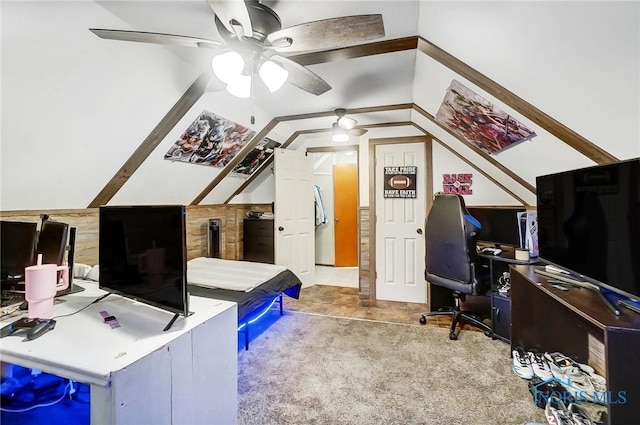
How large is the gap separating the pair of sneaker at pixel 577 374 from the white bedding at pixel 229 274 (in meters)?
2.24

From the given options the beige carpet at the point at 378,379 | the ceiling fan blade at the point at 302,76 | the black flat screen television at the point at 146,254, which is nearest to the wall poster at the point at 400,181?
the beige carpet at the point at 378,379

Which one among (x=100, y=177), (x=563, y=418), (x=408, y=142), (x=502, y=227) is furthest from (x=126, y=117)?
(x=502, y=227)

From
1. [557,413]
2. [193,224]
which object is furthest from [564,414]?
[193,224]

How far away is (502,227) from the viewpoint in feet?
9.55

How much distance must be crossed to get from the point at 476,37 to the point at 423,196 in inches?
93.4

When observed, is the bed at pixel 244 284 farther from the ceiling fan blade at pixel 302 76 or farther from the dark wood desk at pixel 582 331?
the dark wood desk at pixel 582 331

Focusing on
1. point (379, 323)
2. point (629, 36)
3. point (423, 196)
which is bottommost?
point (379, 323)

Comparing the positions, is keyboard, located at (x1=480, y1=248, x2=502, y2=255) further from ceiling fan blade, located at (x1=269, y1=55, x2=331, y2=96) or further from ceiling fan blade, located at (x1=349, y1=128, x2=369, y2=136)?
ceiling fan blade, located at (x1=269, y1=55, x2=331, y2=96)

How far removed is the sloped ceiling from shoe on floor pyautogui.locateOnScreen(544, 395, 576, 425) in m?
1.43

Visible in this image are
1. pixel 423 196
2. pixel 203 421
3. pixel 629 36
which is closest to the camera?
pixel 629 36

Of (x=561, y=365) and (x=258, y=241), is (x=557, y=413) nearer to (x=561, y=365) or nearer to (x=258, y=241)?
(x=561, y=365)

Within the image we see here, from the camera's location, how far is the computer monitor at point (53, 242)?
57.2 inches

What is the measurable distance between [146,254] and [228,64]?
1.00 meters

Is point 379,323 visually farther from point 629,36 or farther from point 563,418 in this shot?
point 629,36
